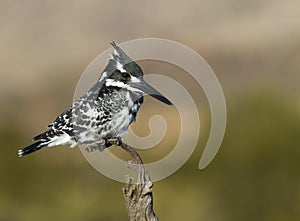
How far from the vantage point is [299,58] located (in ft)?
69.2

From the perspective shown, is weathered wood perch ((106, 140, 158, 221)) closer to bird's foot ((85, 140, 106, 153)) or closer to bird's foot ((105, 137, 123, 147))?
bird's foot ((105, 137, 123, 147))

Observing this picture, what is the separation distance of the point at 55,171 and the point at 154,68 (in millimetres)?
6627

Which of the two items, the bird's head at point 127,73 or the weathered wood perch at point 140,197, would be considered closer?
the weathered wood perch at point 140,197

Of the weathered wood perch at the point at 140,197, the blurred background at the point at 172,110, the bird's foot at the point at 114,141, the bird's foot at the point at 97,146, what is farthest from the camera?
the blurred background at the point at 172,110

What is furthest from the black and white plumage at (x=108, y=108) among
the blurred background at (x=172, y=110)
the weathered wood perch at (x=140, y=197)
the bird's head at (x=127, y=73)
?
the blurred background at (x=172, y=110)

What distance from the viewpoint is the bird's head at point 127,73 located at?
730 cm

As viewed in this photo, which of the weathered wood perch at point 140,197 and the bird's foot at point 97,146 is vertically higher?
the bird's foot at point 97,146

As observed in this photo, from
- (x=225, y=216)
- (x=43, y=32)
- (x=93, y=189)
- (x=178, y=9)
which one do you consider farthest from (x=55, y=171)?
(x=178, y=9)

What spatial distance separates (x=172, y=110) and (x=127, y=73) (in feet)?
32.4

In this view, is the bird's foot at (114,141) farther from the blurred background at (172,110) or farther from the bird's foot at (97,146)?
the blurred background at (172,110)

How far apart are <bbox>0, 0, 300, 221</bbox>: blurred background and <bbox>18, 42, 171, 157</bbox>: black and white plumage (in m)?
5.01

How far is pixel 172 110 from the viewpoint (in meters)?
Result: 17.2

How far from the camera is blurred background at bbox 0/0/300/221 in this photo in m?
12.7

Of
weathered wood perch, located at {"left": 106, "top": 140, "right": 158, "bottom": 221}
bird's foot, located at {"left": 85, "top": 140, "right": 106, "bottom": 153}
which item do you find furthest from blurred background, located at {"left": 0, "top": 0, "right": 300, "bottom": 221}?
Answer: weathered wood perch, located at {"left": 106, "top": 140, "right": 158, "bottom": 221}
